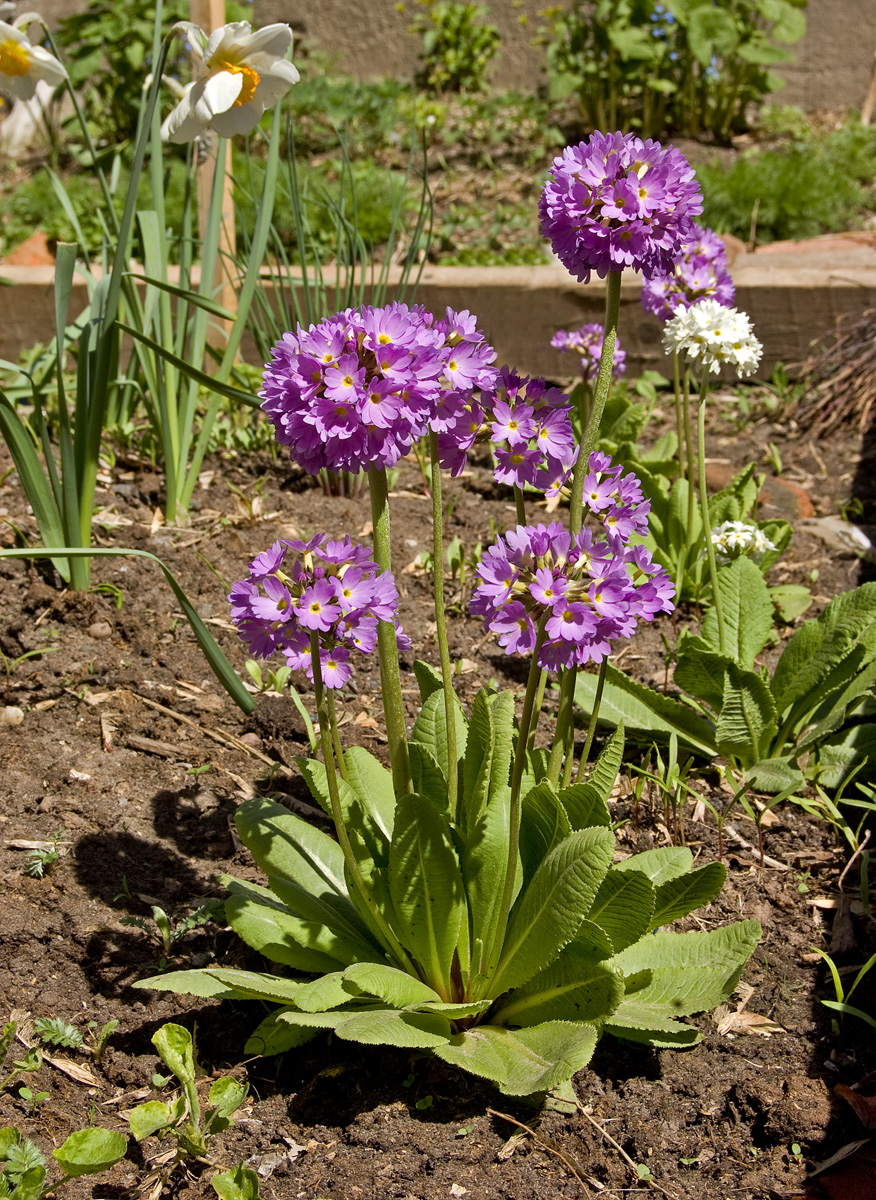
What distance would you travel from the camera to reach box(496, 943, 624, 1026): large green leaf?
1.51 metres

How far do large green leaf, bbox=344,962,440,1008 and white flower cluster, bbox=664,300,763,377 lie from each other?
1539mm

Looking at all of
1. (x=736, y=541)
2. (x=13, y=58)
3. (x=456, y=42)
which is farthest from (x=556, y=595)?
(x=456, y=42)

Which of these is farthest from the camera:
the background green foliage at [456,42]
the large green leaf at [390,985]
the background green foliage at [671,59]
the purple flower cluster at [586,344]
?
the background green foliage at [456,42]

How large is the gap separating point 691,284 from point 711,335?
11.4 inches

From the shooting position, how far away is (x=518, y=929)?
5.32 feet

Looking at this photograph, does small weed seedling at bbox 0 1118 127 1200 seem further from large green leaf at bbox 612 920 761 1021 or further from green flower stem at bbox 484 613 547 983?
large green leaf at bbox 612 920 761 1021

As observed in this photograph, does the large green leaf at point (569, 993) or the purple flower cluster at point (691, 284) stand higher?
the purple flower cluster at point (691, 284)

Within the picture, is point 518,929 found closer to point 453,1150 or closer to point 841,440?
point 453,1150

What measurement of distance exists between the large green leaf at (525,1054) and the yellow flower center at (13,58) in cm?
221

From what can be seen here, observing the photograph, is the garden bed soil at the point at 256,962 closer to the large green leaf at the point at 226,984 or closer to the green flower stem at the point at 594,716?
the large green leaf at the point at 226,984

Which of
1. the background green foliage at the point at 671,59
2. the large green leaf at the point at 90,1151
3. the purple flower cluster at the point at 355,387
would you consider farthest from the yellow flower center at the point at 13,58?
the background green foliage at the point at 671,59

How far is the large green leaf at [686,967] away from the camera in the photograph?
1625 mm

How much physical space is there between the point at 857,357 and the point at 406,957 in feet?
10.2

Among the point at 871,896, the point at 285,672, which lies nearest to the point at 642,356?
the point at 285,672
